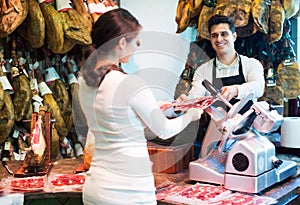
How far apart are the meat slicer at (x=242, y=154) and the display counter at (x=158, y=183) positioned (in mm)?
39

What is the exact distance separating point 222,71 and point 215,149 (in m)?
0.48

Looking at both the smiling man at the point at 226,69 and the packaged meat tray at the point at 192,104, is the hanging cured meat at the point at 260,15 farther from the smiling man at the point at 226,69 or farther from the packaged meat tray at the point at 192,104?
the packaged meat tray at the point at 192,104

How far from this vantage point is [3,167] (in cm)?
225

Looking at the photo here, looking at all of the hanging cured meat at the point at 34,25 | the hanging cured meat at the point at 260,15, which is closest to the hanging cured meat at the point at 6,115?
the hanging cured meat at the point at 34,25

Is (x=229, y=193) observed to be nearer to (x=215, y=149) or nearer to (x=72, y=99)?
(x=215, y=149)

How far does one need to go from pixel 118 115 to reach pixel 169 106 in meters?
0.34

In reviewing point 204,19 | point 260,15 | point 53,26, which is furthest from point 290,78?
point 53,26

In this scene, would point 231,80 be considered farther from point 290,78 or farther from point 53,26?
point 53,26

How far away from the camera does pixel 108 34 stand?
1410 mm

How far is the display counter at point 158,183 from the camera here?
1759 millimetres

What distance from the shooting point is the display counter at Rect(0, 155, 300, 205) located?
1.76m

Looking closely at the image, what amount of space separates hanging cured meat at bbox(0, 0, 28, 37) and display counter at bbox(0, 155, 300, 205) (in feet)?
2.47

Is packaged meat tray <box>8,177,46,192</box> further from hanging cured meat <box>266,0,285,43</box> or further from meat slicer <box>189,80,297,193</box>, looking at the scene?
hanging cured meat <box>266,0,285,43</box>

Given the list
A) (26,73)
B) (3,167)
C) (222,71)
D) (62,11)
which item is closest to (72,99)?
(26,73)
